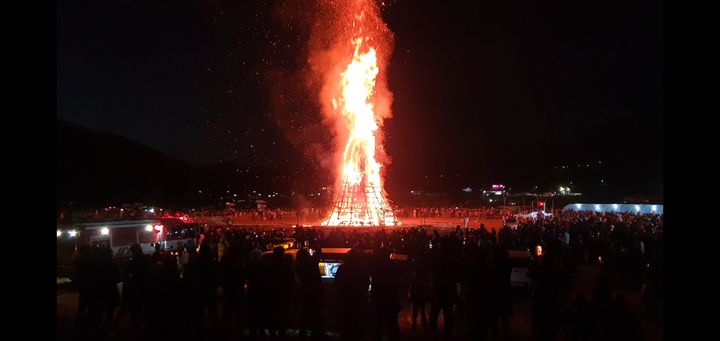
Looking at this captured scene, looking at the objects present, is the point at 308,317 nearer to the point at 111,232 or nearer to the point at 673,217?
the point at 673,217

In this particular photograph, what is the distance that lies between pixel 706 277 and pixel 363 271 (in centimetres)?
465

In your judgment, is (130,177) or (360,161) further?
(130,177)

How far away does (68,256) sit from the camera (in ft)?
59.9

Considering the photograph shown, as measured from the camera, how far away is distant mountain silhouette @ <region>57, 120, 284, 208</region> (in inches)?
3324

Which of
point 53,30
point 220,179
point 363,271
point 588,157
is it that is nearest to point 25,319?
point 53,30

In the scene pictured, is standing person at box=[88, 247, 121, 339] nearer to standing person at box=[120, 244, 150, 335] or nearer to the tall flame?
standing person at box=[120, 244, 150, 335]

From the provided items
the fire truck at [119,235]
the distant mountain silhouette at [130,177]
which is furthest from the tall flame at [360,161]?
the distant mountain silhouette at [130,177]

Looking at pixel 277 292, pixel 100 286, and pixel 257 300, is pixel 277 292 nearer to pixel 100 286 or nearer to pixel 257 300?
pixel 257 300

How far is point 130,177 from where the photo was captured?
106 m

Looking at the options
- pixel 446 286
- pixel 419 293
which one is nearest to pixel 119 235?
pixel 419 293

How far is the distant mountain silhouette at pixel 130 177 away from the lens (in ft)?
277

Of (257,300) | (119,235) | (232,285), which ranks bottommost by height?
(119,235)

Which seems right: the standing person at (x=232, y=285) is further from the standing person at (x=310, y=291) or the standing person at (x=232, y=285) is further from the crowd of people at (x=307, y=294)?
the standing person at (x=310, y=291)

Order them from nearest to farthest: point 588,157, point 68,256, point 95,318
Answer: point 95,318 → point 68,256 → point 588,157
